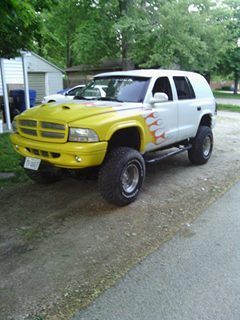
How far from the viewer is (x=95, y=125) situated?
189 inches

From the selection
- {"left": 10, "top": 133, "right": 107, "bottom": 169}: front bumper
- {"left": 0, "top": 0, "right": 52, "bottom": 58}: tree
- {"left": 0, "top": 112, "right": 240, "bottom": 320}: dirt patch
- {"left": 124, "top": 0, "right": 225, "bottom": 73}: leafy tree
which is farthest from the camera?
{"left": 124, "top": 0, "right": 225, "bottom": 73}: leafy tree

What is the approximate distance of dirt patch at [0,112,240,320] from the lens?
10.4ft

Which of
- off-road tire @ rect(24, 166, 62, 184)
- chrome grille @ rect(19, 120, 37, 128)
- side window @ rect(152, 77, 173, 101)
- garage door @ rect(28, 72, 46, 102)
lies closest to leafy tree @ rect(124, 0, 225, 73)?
garage door @ rect(28, 72, 46, 102)

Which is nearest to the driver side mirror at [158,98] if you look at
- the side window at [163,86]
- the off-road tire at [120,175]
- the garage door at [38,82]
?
the side window at [163,86]

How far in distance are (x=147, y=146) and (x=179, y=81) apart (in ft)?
6.03

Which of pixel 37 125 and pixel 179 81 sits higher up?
pixel 179 81

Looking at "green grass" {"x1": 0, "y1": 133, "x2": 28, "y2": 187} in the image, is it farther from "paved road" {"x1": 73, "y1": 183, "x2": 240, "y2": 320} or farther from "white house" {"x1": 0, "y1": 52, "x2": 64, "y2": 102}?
"white house" {"x1": 0, "y1": 52, "x2": 64, "y2": 102}

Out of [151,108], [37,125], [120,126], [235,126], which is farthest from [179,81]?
[235,126]

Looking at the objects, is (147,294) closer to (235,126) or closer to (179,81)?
(179,81)

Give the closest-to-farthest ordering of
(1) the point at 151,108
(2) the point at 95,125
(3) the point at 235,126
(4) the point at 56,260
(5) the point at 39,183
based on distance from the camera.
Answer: (4) the point at 56,260
(2) the point at 95,125
(1) the point at 151,108
(5) the point at 39,183
(3) the point at 235,126

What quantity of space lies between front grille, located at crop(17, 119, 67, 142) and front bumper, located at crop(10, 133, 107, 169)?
84 mm

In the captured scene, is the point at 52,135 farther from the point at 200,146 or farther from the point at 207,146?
the point at 207,146

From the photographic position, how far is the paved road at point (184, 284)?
293cm

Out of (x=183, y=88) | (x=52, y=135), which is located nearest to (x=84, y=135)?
(x=52, y=135)
